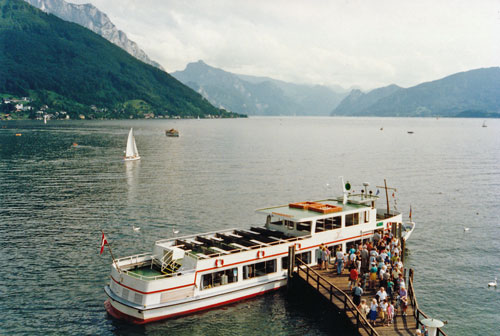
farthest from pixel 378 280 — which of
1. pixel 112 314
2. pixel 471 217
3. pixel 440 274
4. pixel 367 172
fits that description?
pixel 367 172

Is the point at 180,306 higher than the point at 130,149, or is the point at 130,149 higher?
the point at 130,149

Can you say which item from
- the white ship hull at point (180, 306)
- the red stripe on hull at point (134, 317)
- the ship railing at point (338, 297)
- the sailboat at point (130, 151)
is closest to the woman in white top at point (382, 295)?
the ship railing at point (338, 297)

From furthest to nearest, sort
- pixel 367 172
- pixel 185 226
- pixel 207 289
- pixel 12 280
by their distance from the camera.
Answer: pixel 367 172 → pixel 185 226 → pixel 12 280 → pixel 207 289

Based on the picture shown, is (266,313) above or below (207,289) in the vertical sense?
below

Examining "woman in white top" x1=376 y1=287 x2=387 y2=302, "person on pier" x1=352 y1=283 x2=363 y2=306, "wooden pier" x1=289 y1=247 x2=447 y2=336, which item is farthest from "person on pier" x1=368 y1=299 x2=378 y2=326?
"person on pier" x1=352 y1=283 x2=363 y2=306

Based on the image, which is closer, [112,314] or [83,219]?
[112,314]

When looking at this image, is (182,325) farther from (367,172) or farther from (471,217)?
(367,172)

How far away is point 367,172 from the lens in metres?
106

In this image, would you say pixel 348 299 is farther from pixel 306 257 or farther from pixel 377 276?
pixel 306 257

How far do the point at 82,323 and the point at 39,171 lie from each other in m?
79.7

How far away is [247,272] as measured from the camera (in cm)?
3472

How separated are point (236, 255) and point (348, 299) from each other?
9509 millimetres

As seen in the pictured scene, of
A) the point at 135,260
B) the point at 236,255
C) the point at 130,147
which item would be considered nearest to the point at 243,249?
the point at 236,255

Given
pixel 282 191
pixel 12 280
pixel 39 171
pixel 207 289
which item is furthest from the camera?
pixel 39 171
